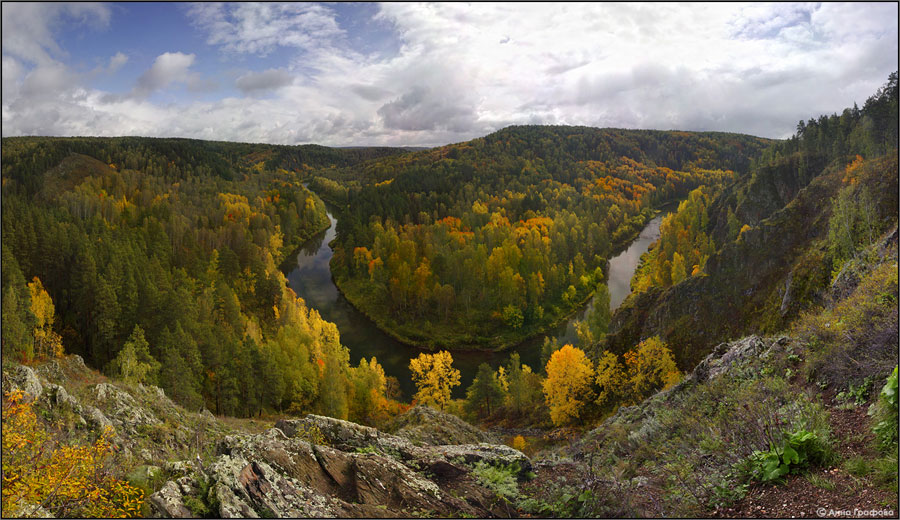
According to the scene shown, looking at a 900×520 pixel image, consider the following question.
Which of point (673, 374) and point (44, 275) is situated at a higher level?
point (44, 275)

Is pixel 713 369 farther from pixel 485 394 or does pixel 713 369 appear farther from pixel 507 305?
pixel 507 305

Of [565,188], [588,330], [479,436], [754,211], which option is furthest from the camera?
[565,188]

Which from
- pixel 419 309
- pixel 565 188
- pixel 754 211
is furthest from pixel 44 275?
pixel 565 188

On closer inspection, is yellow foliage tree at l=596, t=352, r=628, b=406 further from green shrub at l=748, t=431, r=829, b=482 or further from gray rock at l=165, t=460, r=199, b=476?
gray rock at l=165, t=460, r=199, b=476

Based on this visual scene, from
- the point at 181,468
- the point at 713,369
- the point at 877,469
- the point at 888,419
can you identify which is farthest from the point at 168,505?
the point at 713,369

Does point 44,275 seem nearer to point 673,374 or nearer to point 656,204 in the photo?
point 673,374

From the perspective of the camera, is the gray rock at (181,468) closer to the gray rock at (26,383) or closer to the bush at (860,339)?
the gray rock at (26,383)

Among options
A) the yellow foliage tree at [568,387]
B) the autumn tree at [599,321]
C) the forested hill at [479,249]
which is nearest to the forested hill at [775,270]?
the yellow foliage tree at [568,387]

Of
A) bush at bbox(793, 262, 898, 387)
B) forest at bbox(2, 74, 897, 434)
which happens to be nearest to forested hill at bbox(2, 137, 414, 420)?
forest at bbox(2, 74, 897, 434)
